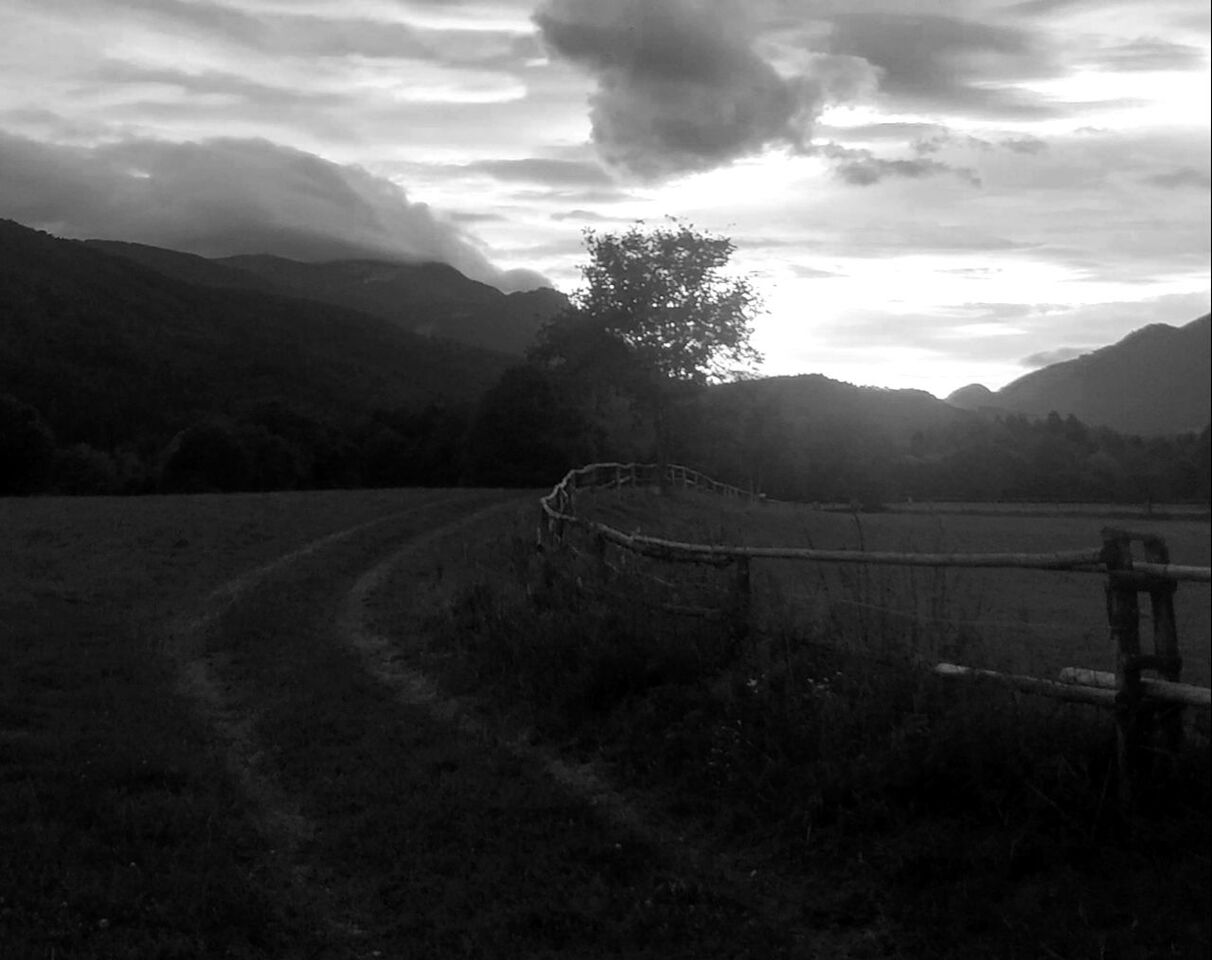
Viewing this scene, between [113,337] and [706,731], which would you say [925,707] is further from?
[113,337]

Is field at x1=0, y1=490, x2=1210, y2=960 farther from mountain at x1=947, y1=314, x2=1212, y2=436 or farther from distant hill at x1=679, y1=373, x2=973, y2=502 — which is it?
distant hill at x1=679, y1=373, x2=973, y2=502

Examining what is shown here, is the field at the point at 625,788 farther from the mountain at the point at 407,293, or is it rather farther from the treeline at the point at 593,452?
the mountain at the point at 407,293

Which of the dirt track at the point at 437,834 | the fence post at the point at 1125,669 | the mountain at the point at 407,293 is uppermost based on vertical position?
the mountain at the point at 407,293

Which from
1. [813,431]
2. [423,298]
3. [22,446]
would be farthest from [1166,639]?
[423,298]

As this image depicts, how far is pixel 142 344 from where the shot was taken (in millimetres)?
20469

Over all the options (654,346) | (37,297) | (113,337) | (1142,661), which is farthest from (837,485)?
(654,346)

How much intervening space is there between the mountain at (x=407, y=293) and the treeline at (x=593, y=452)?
11.0 ft

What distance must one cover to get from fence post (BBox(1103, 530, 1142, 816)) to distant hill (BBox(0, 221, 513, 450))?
1083cm

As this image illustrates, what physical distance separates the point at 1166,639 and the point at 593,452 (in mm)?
43780

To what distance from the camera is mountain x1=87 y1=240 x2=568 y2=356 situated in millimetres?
41897

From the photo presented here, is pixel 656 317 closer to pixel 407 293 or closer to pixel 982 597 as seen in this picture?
pixel 982 597

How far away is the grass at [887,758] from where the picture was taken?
18.0ft

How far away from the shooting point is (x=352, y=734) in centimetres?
898

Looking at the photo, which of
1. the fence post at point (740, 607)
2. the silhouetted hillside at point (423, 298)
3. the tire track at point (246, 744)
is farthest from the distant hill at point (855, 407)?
the silhouetted hillside at point (423, 298)
